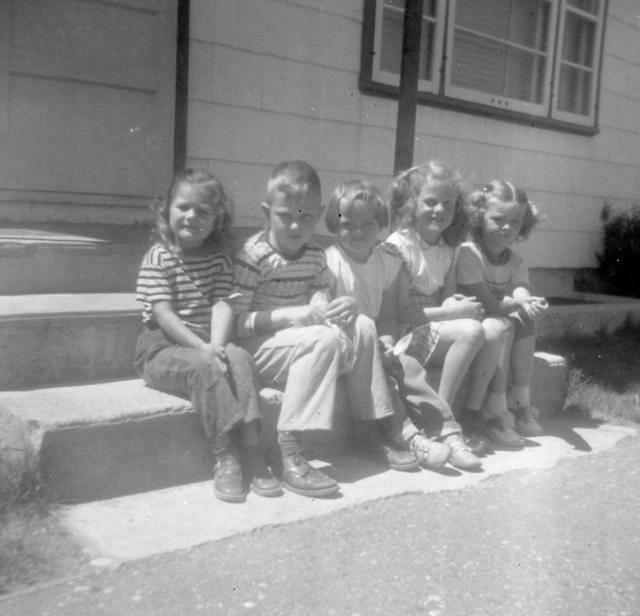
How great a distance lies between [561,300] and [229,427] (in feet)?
14.9

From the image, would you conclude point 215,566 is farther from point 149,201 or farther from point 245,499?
point 149,201

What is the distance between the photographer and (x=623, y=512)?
313 centimetres

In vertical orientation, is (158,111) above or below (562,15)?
below

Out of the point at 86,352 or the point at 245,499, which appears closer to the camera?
the point at 245,499

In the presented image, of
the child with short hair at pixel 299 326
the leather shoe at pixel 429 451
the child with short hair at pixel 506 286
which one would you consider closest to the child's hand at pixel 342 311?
the child with short hair at pixel 299 326

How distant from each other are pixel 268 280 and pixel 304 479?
80cm

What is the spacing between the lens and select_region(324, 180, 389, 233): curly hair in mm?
3541

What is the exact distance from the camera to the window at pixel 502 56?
5949 millimetres

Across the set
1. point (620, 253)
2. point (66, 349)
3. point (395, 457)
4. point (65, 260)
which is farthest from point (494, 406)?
point (620, 253)

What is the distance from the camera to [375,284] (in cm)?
364

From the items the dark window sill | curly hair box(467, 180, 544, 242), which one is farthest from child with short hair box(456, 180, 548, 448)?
the dark window sill

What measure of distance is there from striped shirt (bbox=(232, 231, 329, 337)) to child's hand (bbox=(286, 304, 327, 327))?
5.0 inches

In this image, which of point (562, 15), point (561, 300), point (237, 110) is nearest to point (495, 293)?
point (237, 110)

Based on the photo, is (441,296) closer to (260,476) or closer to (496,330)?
(496,330)
